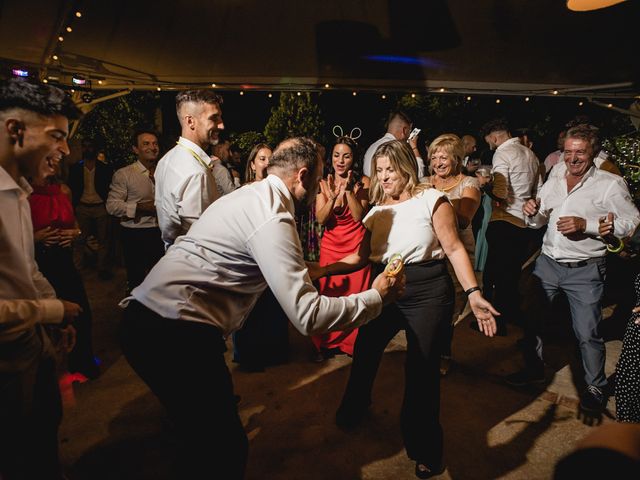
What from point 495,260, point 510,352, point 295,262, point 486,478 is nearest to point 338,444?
point 486,478

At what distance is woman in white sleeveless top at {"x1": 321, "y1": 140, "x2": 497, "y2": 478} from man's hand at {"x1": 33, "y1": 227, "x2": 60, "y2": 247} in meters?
2.02

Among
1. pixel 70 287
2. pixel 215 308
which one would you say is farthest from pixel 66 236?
pixel 215 308

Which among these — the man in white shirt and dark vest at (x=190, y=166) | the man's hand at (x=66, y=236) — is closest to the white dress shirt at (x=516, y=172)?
the man in white shirt and dark vest at (x=190, y=166)

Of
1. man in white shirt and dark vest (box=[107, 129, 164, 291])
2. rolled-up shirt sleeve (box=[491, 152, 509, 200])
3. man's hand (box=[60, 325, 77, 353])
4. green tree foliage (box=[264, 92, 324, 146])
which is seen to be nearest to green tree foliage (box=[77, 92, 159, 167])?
green tree foliage (box=[264, 92, 324, 146])

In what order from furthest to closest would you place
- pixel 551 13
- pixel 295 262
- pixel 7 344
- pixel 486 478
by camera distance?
pixel 551 13
pixel 486 478
pixel 295 262
pixel 7 344

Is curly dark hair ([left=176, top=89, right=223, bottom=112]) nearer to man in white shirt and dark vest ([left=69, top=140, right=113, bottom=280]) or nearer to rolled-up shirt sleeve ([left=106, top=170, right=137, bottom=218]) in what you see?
rolled-up shirt sleeve ([left=106, top=170, right=137, bottom=218])

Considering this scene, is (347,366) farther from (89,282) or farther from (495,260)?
(89,282)

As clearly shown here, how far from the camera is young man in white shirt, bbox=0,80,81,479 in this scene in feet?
4.69

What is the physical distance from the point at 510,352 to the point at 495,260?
3.12 feet

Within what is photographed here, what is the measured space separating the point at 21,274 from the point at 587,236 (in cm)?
345

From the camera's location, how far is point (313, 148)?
184 cm

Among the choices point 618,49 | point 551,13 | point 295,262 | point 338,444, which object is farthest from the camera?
point 618,49

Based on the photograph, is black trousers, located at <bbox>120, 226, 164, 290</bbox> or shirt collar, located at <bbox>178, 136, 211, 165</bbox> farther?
black trousers, located at <bbox>120, 226, 164, 290</bbox>

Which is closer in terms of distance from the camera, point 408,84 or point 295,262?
point 295,262
